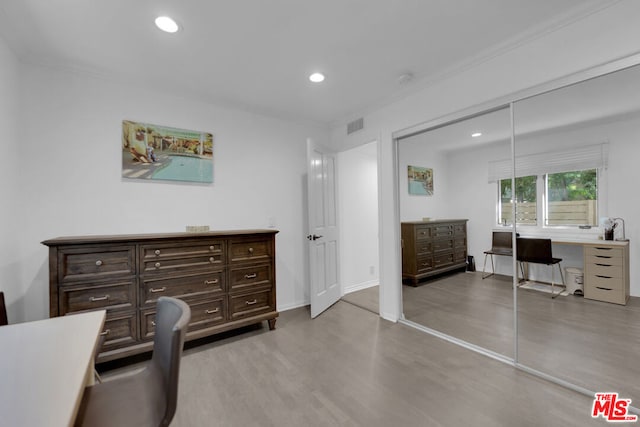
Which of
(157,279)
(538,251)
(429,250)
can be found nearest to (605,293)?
(538,251)

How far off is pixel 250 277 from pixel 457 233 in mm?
2826

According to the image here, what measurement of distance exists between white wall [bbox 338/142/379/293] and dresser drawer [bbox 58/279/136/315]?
9.19 feet

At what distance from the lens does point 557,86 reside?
2.00 m

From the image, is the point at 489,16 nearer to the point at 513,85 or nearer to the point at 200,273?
the point at 513,85

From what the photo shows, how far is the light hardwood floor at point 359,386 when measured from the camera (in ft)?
5.54

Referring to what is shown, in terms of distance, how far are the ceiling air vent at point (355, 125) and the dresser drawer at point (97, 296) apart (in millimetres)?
3024

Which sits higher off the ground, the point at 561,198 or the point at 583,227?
the point at 561,198

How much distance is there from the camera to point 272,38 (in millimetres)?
2127

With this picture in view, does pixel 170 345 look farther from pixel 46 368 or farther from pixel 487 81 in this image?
pixel 487 81

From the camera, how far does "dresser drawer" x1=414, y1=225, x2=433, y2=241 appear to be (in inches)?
161

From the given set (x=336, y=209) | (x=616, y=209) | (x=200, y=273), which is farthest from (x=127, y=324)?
(x=616, y=209)

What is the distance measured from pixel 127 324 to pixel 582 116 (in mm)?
4149

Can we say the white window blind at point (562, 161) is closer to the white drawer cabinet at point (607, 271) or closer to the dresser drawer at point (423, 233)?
the white drawer cabinet at point (607, 271)

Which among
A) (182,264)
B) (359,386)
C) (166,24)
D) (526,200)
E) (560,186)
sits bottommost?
(359,386)
